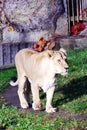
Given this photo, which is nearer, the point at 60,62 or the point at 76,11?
the point at 60,62

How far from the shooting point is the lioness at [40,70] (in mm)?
7949

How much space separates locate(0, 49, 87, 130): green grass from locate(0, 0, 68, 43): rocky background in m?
4.18

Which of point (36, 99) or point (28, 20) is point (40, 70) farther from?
point (28, 20)

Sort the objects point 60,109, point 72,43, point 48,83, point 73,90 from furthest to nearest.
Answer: point 72,43 < point 73,90 < point 60,109 < point 48,83

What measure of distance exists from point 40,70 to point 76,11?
7.73m

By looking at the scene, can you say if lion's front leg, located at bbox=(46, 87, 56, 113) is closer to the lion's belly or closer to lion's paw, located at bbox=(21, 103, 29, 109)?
the lion's belly

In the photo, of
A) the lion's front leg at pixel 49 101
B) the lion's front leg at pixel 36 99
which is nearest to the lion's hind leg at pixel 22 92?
the lion's front leg at pixel 36 99

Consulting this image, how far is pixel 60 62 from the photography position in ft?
25.9

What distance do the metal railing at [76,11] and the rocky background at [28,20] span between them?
26cm

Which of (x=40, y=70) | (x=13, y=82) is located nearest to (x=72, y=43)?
A: (x=13, y=82)

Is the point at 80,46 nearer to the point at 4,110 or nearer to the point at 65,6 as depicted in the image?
the point at 65,6

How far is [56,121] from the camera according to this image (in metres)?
7.79

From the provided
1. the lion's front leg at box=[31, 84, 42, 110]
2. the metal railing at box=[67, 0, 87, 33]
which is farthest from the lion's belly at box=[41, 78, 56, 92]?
the metal railing at box=[67, 0, 87, 33]

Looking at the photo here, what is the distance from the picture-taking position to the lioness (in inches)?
313
